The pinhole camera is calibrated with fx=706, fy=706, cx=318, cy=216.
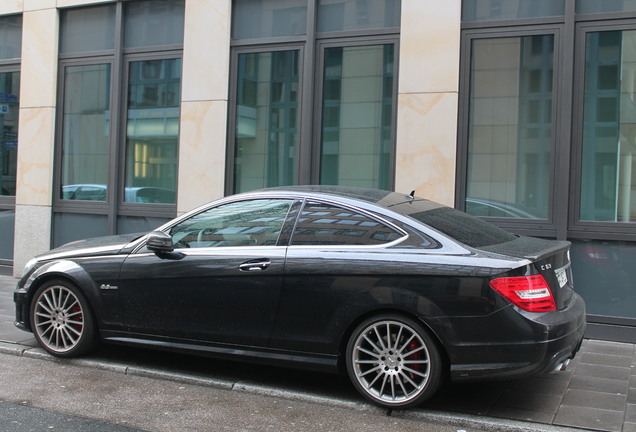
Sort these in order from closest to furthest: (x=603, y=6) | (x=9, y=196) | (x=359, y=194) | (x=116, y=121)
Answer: (x=359, y=194), (x=603, y=6), (x=116, y=121), (x=9, y=196)

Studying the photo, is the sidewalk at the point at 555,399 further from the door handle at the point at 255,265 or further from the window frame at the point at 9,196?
the window frame at the point at 9,196

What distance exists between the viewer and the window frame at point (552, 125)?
7.90m

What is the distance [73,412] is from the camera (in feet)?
16.2

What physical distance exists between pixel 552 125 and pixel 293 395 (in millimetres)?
4540

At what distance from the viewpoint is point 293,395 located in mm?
5379

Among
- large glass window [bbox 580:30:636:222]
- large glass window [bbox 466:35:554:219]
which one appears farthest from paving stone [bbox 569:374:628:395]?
large glass window [bbox 466:35:554:219]

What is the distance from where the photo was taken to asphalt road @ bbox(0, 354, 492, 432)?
470 cm

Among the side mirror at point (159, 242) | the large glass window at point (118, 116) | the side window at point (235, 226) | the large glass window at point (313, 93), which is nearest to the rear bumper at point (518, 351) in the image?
the side window at point (235, 226)

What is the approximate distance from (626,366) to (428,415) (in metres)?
2.50

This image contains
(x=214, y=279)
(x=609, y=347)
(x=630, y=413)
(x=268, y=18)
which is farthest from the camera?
(x=268, y=18)

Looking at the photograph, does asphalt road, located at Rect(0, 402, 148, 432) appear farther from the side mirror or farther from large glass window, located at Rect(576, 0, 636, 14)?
large glass window, located at Rect(576, 0, 636, 14)

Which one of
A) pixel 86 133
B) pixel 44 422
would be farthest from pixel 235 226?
pixel 86 133

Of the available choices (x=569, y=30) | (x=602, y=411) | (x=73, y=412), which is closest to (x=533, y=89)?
(x=569, y=30)

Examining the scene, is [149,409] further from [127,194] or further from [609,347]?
[127,194]
